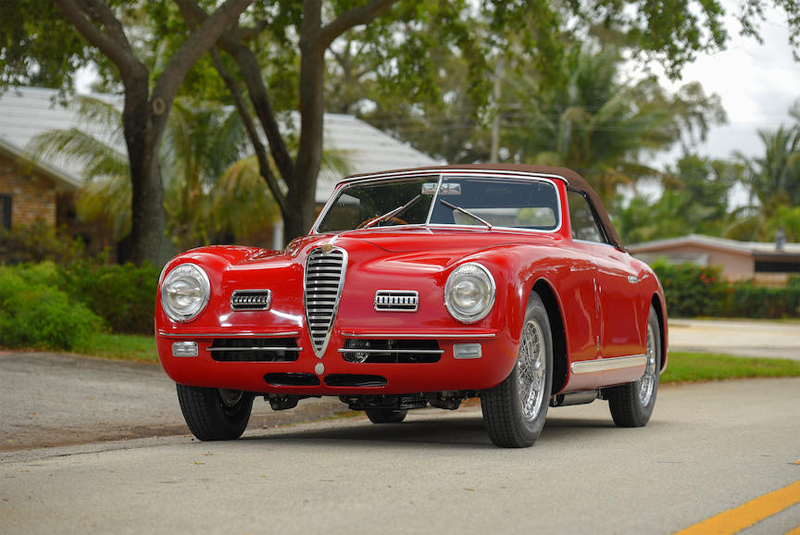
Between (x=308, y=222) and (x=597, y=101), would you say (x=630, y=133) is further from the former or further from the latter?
(x=308, y=222)

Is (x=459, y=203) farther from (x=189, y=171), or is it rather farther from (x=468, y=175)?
(x=189, y=171)

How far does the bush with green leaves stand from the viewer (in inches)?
518

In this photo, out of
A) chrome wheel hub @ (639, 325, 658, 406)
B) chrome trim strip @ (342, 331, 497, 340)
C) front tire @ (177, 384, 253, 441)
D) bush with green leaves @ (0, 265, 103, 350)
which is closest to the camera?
chrome trim strip @ (342, 331, 497, 340)

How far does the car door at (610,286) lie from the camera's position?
8180mm

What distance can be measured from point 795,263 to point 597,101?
12.1 m

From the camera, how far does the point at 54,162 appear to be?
27.3 meters

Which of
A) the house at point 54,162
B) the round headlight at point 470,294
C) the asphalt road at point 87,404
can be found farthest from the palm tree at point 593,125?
the round headlight at point 470,294

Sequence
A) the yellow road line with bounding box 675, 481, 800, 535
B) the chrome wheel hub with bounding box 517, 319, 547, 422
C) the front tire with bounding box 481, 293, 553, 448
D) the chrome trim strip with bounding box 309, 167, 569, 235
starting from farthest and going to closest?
the chrome trim strip with bounding box 309, 167, 569, 235 → the chrome wheel hub with bounding box 517, 319, 547, 422 → the front tire with bounding box 481, 293, 553, 448 → the yellow road line with bounding box 675, 481, 800, 535

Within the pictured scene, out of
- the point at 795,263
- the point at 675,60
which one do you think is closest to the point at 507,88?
the point at 795,263

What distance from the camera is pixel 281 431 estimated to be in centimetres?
881

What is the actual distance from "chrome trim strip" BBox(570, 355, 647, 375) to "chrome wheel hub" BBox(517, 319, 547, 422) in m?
0.36

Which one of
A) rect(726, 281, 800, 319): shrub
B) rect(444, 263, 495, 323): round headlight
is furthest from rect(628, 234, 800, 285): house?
rect(444, 263, 495, 323): round headlight

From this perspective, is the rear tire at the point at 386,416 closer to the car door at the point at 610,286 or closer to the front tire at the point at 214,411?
the front tire at the point at 214,411

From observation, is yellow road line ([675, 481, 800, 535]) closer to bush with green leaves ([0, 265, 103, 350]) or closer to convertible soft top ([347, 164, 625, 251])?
convertible soft top ([347, 164, 625, 251])
